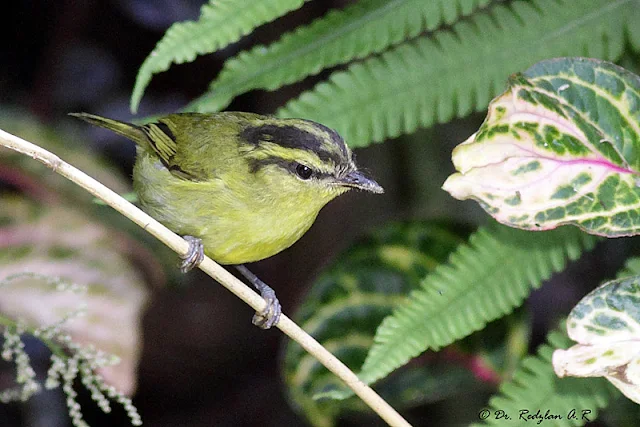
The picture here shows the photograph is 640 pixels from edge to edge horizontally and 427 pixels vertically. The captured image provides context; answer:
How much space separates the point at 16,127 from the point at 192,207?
761 millimetres

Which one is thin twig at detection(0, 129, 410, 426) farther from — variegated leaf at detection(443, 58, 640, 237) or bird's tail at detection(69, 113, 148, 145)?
bird's tail at detection(69, 113, 148, 145)

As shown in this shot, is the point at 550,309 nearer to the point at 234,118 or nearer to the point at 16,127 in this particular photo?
the point at 234,118

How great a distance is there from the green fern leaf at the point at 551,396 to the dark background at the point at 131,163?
1171 millimetres

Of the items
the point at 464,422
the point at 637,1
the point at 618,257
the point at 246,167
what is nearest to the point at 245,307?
the point at 464,422

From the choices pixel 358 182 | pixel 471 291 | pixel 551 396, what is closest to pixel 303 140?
pixel 358 182

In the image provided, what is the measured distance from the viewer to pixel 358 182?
82.0 inches

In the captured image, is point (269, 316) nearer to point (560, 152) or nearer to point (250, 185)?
point (250, 185)

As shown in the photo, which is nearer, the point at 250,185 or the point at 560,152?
the point at 560,152

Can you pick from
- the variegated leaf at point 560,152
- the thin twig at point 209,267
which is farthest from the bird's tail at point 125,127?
the variegated leaf at point 560,152

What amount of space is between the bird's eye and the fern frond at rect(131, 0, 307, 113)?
0.40 metres

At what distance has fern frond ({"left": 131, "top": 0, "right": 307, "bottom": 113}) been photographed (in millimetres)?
1875

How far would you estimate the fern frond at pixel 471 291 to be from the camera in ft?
5.76

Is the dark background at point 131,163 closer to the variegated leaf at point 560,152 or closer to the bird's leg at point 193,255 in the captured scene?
the bird's leg at point 193,255

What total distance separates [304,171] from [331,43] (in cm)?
34
